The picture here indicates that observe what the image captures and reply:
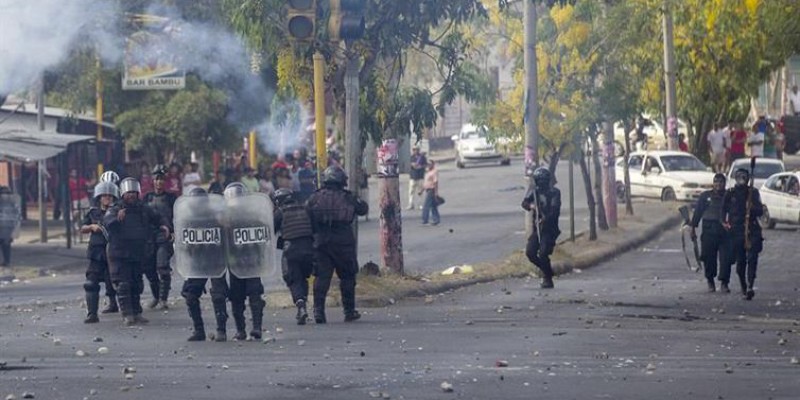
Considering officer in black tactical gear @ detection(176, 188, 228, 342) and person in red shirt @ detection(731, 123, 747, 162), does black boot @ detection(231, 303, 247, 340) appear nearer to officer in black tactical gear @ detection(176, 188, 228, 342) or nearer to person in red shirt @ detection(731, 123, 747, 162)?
officer in black tactical gear @ detection(176, 188, 228, 342)

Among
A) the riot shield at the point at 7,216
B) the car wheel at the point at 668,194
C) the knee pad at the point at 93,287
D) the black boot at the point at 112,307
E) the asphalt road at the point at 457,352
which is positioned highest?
the riot shield at the point at 7,216

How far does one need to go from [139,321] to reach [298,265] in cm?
195

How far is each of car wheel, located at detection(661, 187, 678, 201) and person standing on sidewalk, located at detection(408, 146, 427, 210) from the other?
6190 mm

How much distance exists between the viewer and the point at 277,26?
21.1 m

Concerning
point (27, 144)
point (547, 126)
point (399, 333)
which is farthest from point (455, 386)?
point (27, 144)

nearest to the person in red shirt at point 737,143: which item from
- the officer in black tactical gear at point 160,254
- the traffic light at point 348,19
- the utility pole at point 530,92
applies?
the utility pole at point 530,92

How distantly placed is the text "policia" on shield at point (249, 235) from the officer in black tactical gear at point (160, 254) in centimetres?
384

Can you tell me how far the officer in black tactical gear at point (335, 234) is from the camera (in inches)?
700

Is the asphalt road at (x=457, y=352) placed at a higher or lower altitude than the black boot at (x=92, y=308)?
lower

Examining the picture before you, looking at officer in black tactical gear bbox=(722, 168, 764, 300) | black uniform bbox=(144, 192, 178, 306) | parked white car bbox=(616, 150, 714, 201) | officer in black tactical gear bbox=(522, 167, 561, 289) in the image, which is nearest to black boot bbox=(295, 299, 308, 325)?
black uniform bbox=(144, 192, 178, 306)

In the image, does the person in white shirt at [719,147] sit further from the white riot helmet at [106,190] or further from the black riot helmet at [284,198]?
the black riot helmet at [284,198]

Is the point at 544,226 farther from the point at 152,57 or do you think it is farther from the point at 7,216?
the point at 152,57

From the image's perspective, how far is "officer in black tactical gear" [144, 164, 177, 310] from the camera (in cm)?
1991

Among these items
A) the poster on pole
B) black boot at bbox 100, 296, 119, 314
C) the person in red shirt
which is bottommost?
black boot at bbox 100, 296, 119, 314
